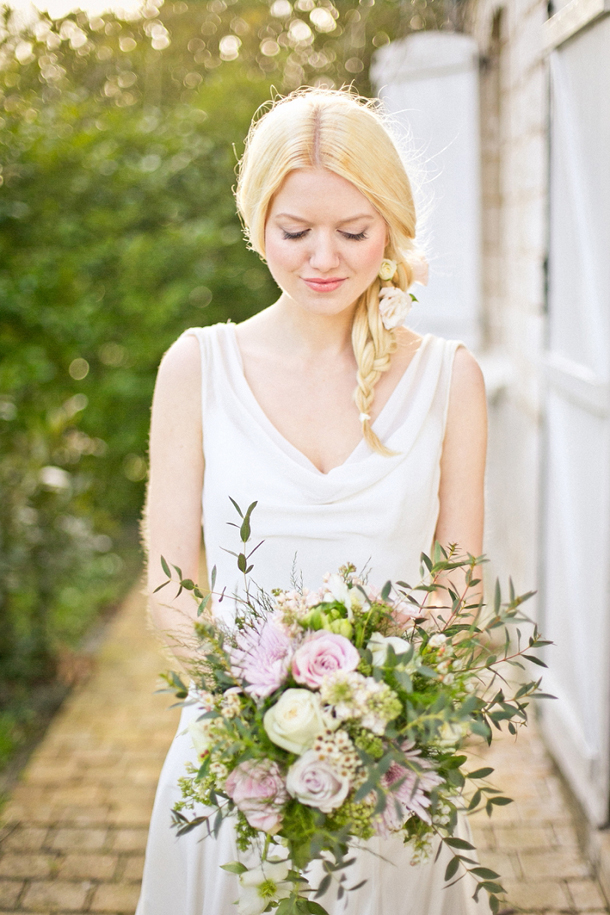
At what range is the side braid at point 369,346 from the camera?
204 cm

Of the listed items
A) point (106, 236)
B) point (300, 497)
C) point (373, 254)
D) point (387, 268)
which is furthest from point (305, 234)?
point (106, 236)

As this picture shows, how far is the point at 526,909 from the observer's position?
2555 millimetres

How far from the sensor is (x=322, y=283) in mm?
1812

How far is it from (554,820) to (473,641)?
2.03m

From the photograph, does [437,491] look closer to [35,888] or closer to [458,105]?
[35,888]

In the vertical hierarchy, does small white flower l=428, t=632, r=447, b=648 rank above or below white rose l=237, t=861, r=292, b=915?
above

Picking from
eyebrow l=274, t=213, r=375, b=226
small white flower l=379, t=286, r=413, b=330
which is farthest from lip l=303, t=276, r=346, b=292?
small white flower l=379, t=286, r=413, b=330

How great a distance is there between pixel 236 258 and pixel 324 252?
→ 13.8 ft

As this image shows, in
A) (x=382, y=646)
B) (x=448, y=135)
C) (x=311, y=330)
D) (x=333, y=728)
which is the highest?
(x=448, y=135)

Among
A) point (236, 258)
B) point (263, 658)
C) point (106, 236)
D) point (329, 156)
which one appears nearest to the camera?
point (263, 658)

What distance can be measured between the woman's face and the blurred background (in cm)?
40

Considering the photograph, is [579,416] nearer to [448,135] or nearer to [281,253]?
[281,253]

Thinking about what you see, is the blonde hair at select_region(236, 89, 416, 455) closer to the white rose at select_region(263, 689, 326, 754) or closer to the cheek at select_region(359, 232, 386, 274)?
the cheek at select_region(359, 232, 386, 274)

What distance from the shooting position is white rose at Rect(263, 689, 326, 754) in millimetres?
1214
